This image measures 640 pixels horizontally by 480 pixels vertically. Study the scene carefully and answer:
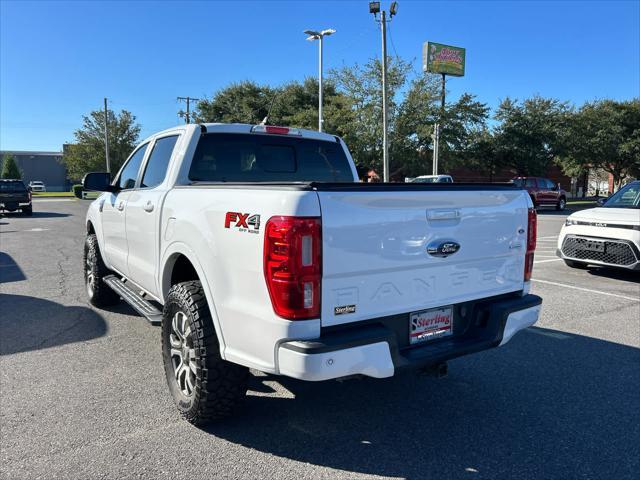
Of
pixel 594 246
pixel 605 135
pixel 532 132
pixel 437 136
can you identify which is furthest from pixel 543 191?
pixel 594 246

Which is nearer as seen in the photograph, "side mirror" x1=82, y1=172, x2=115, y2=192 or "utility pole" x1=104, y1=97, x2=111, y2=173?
"side mirror" x1=82, y1=172, x2=115, y2=192

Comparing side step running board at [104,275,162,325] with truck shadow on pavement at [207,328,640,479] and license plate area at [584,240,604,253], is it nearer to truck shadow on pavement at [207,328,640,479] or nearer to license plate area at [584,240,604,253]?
truck shadow on pavement at [207,328,640,479]

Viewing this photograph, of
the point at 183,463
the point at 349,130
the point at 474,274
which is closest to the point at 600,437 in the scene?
the point at 474,274

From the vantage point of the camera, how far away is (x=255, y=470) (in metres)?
2.78

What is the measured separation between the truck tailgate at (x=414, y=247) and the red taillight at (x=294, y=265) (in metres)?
0.06

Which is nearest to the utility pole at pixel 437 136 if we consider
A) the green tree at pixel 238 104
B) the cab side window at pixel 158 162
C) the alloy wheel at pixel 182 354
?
the green tree at pixel 238 104

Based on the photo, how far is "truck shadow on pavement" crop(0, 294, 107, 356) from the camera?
16.3 feet

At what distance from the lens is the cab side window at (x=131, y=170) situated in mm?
5020

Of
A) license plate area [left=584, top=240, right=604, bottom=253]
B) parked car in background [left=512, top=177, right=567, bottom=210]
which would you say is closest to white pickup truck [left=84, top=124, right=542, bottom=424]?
license plate area [left=584, top=240, right=604, bottom=253]

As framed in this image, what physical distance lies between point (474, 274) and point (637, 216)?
20.4ft

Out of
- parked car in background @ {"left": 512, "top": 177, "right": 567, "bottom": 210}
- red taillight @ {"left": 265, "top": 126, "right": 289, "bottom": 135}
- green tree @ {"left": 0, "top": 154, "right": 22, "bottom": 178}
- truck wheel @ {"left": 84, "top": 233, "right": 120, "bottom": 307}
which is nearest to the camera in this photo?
red taillight @ {"left": 265, "top": 126, "right": 289, "bottom": 135}

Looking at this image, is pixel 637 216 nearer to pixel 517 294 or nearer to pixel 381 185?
pixel 517 294

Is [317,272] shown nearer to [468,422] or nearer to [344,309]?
[344,309]

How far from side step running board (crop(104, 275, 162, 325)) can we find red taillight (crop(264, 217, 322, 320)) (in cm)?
163
